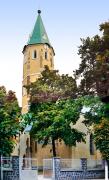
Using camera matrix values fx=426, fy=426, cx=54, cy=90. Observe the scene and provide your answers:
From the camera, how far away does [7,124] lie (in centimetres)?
2856

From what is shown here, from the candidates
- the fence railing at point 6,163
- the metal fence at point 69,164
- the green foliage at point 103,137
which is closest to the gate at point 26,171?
the fence railing at point 6,163

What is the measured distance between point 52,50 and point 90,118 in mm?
23945

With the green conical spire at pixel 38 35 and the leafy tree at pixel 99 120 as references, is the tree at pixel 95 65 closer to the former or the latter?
the leafy tree at pixel 99 120

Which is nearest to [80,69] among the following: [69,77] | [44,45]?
[69,77]

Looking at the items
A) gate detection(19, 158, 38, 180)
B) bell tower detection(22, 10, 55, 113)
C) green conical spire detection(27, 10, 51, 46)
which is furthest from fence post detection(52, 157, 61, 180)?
green conical spire detection(27, 10, 51, 46)

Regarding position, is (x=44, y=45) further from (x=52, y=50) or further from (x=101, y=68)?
(x=101, y=68)

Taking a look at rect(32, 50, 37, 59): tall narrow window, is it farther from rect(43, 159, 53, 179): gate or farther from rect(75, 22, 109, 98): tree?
rect(43, 159, 53, 179): gate

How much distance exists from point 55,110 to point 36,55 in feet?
61.9

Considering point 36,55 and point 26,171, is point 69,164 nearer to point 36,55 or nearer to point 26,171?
point 26,171

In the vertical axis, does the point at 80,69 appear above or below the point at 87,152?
above

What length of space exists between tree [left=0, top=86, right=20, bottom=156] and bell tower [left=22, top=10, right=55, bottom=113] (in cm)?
1712

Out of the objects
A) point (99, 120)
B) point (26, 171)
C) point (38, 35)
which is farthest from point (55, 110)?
Answer: point (38, 35)

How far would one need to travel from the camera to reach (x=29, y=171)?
2555 cm

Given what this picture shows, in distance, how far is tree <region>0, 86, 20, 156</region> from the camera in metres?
27.8
